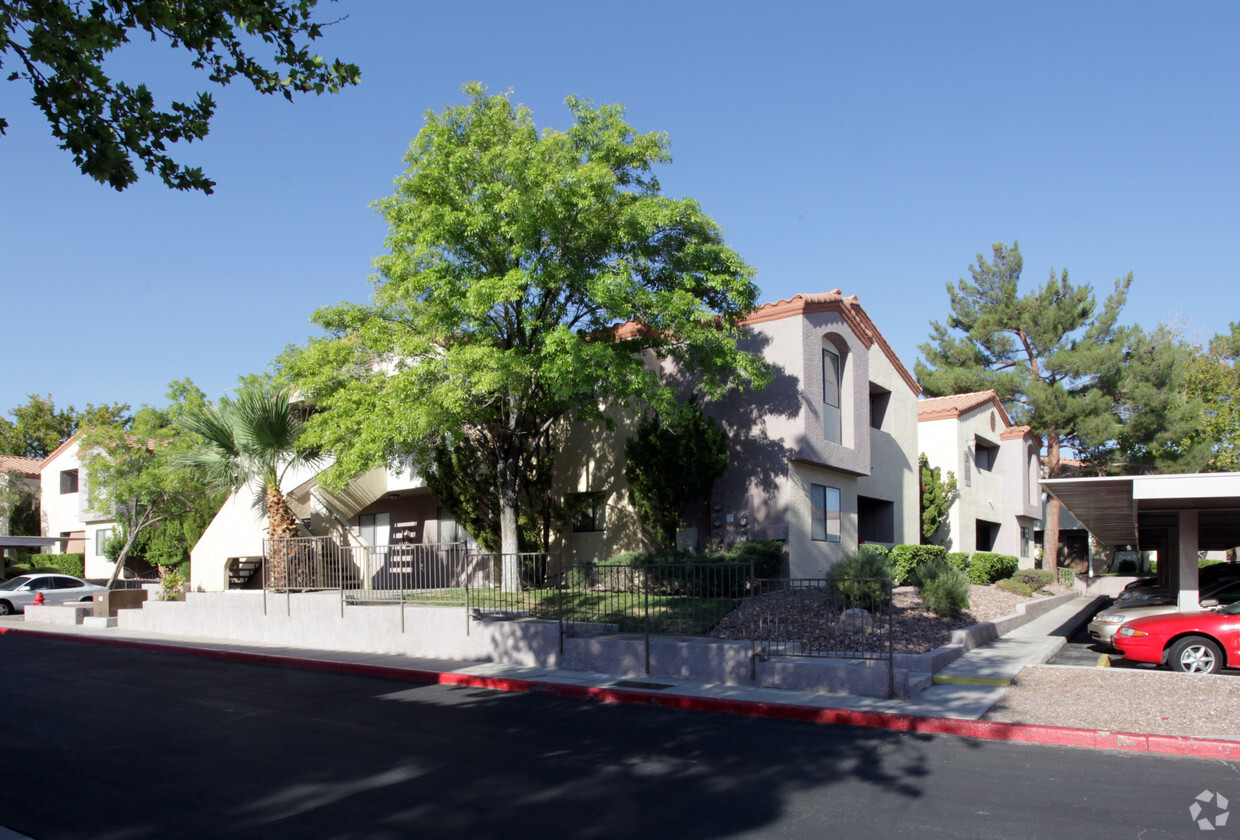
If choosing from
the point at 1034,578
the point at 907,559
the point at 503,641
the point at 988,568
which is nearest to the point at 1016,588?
the point at 988,568

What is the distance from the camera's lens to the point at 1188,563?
1562 centimetres

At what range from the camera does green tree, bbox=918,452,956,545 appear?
30.2 meters

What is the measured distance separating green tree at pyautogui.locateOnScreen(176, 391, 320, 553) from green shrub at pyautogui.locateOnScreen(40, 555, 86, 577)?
2451 centimetres

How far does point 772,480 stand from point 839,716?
10538 mm

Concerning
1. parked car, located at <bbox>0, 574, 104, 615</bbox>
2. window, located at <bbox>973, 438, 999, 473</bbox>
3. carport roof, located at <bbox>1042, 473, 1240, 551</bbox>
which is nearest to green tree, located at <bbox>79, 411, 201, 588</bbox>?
parked car, located at <bbox>0, 574, 104, 615</bbox>

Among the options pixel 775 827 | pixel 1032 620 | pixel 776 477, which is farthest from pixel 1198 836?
pixel 1032 620

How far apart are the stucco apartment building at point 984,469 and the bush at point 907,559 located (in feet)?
27.2

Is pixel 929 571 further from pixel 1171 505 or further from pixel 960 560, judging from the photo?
pixel 960 560

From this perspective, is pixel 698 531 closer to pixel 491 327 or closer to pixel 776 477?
pixel 776 477

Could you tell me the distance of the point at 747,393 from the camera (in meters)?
21.2

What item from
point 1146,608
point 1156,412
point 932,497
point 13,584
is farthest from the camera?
point 1156,412

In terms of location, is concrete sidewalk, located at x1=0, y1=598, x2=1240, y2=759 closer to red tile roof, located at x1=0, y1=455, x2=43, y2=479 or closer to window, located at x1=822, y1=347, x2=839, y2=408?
window, located at x1=822, y1=347, x2=839, y2=408

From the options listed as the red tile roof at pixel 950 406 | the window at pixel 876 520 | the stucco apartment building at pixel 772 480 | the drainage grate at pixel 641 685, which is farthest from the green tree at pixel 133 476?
the red tile roof at pixel 950 406

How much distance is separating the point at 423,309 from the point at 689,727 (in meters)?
11.3
